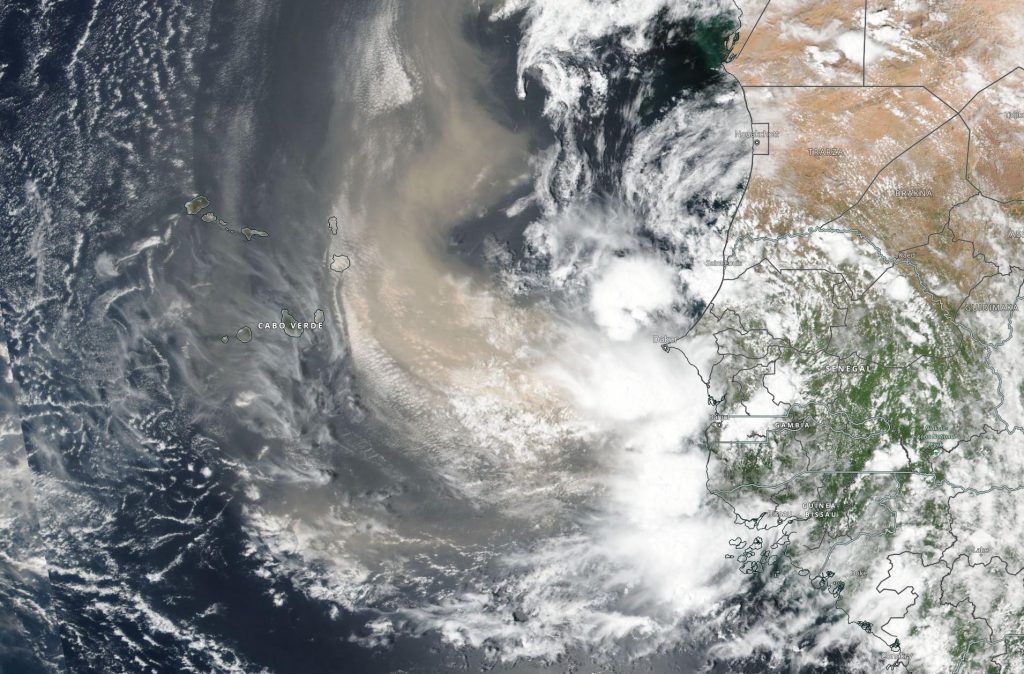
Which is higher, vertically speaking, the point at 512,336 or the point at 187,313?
the point at 512,336

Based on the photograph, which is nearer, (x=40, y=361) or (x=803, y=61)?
(x=803, y=61)

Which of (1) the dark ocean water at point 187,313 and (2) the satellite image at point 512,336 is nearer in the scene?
(2) the satellite image at point 512,336

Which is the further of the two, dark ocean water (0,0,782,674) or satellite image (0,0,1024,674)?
dark ocean water (0,0,782,674)

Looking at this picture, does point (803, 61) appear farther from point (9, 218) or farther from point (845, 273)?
point (9, 218)

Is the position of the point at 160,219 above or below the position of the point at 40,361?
above

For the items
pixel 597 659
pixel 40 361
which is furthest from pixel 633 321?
pixel 40 361

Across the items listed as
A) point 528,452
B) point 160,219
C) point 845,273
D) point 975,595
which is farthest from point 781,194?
point 160,219

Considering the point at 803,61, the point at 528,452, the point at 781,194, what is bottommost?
the point at 528,452

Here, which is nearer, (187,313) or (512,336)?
(512,336)
